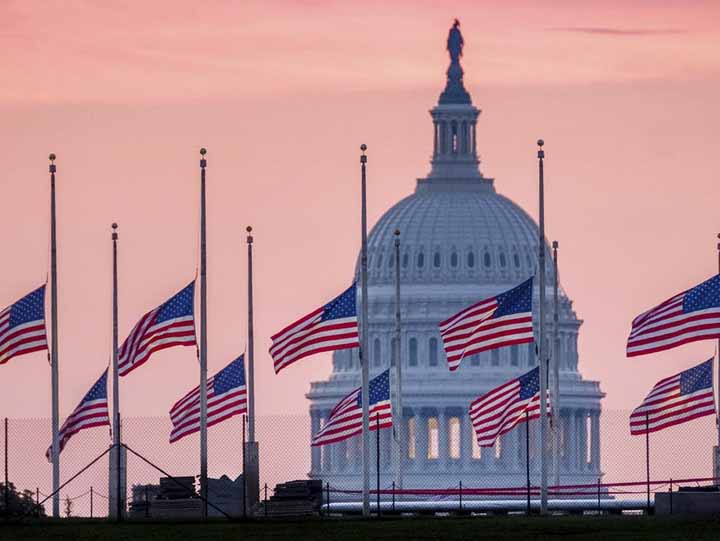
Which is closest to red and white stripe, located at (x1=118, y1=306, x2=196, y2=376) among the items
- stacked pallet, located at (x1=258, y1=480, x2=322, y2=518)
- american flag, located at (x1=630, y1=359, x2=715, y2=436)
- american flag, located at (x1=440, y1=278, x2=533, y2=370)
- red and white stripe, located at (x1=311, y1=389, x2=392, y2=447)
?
stacked pallet, located at (x1=258, y1=480, x2=322, y2=518)

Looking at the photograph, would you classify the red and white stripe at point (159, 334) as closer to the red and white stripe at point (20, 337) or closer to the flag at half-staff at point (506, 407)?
the red and white stripe at point (20, 337)

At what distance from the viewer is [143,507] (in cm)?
11825

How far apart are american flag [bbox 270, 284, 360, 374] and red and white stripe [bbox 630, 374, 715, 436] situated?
9.65m

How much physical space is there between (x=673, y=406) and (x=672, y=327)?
475 inches

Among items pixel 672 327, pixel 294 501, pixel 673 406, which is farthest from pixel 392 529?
pixel 673 406

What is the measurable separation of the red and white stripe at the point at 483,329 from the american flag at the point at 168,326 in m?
6.93

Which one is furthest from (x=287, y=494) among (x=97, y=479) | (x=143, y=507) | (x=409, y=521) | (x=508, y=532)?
(x=97, y=479)

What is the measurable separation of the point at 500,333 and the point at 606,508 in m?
10.9

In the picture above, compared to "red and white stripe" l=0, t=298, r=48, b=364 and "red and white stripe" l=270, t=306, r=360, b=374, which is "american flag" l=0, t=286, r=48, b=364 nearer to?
"red and white stripe" l=0, t=298, r=48, b=364

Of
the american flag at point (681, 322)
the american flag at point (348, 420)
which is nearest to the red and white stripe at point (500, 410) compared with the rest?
the american flag at point (348, 420)

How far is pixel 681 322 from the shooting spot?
115625 millimetres

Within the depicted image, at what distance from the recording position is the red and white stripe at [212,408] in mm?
126438

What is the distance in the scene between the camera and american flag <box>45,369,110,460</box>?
124m

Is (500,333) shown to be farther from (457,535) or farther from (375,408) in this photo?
(457,535)
